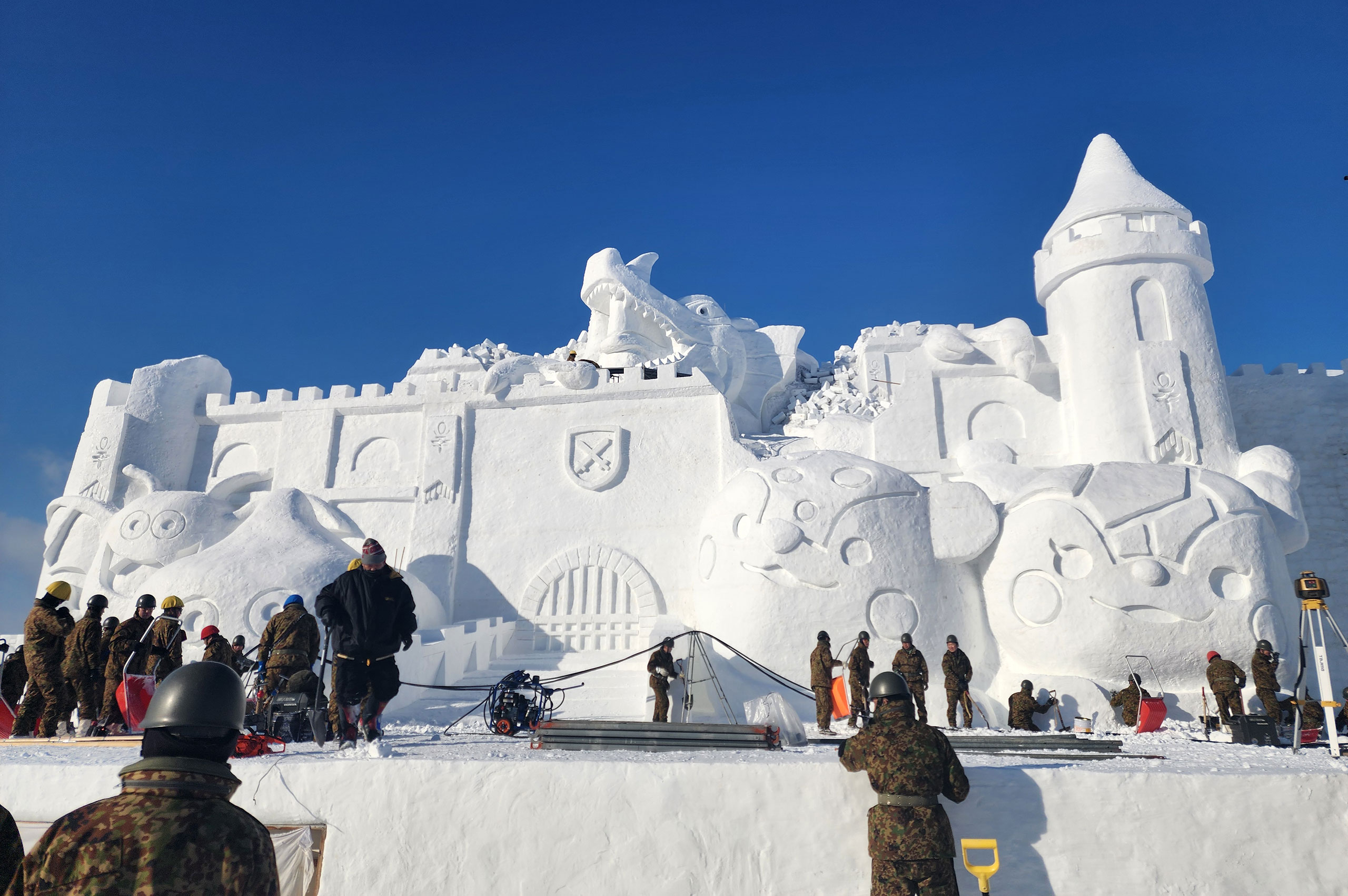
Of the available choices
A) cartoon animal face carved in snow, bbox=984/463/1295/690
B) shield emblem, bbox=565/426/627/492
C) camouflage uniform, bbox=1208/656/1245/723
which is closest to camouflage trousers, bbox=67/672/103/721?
shield emblem, bbox=565/426/627/492

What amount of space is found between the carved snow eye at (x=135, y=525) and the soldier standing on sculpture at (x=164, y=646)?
10.7 m

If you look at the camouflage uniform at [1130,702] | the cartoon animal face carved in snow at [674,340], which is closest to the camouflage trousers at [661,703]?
the camouflage uniform at [1130,702]

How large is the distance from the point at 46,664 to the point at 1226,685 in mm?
12179

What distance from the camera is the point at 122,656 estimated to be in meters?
7.13

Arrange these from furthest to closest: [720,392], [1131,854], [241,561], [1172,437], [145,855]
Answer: [720,392] → [1172,437] → [241,561] → [1131,854] → [145,855]

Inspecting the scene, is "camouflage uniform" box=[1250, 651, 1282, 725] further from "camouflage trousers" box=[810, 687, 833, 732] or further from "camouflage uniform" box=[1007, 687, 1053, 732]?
"camouflage trousers" box=[810, 687, 833, 732]

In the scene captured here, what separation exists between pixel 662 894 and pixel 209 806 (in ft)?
10.1

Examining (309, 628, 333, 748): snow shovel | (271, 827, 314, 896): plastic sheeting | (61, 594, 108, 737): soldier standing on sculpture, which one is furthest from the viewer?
(61, 594, 108, 737): soldier standing on sculpture

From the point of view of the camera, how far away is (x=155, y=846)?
1.96 metres

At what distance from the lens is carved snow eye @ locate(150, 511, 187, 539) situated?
1614 cm

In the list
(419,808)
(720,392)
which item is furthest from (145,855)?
(720,392)

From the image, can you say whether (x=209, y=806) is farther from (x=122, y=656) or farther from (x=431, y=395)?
(x=431, y=395)

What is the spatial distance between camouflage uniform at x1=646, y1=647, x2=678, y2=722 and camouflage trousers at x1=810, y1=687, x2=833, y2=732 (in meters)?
1.73

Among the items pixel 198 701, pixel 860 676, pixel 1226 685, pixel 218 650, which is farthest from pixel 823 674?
pixel 198 701
